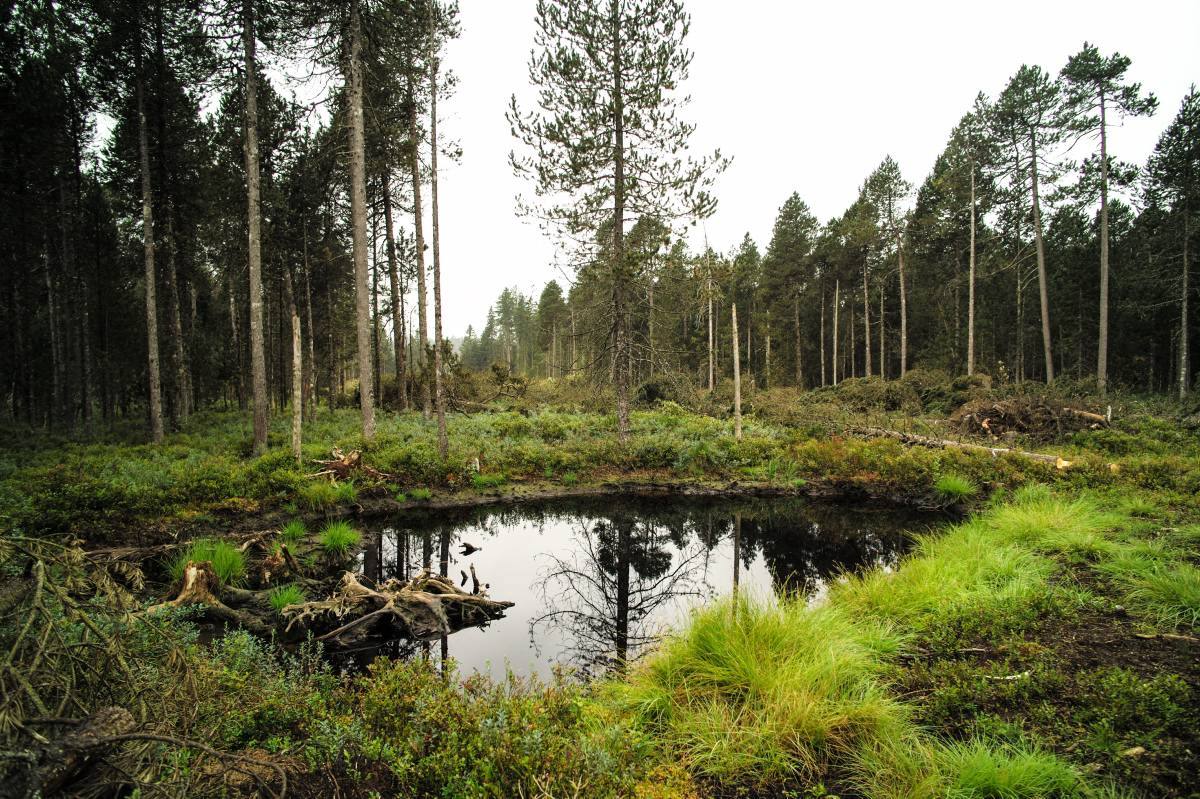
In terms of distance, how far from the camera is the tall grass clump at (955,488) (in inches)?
482

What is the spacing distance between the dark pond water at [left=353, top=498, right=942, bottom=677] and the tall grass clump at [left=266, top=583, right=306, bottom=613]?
148 cm

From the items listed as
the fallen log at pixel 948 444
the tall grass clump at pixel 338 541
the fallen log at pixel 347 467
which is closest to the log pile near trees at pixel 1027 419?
the fallen log at pixel 948 444

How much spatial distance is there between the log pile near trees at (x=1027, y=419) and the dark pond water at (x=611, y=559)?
27.5 ft

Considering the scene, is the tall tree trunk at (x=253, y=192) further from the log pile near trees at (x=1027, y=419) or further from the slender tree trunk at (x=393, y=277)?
the log pile near trees at (x=1027, y=419)

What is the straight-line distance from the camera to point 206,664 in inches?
146

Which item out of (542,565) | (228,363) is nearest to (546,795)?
(542,565)

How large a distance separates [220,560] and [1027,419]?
23.5 meters

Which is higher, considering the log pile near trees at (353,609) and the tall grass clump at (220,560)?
the tall grass clump at (220,560)

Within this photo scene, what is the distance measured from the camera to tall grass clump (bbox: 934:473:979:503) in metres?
12.2

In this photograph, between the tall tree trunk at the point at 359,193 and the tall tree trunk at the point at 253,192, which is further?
the tall tree trunk at the point at 359,193

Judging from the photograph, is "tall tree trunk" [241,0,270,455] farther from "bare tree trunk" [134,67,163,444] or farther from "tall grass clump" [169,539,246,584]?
"tall grass clump" [169,539,246,584]

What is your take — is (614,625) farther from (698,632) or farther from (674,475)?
(674,475)

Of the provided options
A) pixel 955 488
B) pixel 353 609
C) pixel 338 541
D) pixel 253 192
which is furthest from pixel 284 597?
pixel 955 488

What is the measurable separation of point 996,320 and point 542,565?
144 ft
